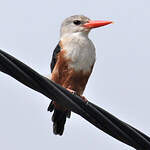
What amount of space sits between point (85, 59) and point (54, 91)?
2.64 meters

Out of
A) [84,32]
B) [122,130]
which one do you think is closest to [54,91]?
[122,130]

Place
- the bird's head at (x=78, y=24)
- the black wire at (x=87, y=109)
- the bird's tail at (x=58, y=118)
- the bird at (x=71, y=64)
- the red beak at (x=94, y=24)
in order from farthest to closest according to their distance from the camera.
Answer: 1. the bird's head at (x=78, y=24)
2. the red beak at (x=94, y=24)
3. the bird's tail at (x=58, y=118)
4. the bird at (x=71, y=64)
5. the black wire at (x=87, y=109)

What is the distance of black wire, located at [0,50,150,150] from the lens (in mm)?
3770

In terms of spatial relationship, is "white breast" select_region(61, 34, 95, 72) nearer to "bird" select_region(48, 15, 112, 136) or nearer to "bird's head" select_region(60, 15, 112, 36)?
"bird" select_region(48, 15, 112, 136)

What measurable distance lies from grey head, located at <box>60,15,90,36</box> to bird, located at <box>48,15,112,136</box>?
0.03 m

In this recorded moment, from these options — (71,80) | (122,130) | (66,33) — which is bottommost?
(122,130)

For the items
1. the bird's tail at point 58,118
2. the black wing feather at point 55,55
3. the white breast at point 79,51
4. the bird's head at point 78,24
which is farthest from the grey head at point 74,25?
the bird's tail at point 58,118

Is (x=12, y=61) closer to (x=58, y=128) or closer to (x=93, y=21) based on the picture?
(x=58, y=128)

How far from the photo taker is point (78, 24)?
7.32 meters

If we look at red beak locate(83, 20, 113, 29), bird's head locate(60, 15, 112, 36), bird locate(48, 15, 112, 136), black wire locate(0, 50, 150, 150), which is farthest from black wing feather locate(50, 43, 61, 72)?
black wire locate(0, 50, 150, 150)

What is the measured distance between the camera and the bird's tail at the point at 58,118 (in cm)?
670

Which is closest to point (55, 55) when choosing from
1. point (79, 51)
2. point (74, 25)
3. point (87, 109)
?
point (79, 51)

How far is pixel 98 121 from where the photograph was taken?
3.98m

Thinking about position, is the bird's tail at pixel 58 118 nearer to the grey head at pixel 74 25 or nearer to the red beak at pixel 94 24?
the grey head at pixel 74 25
